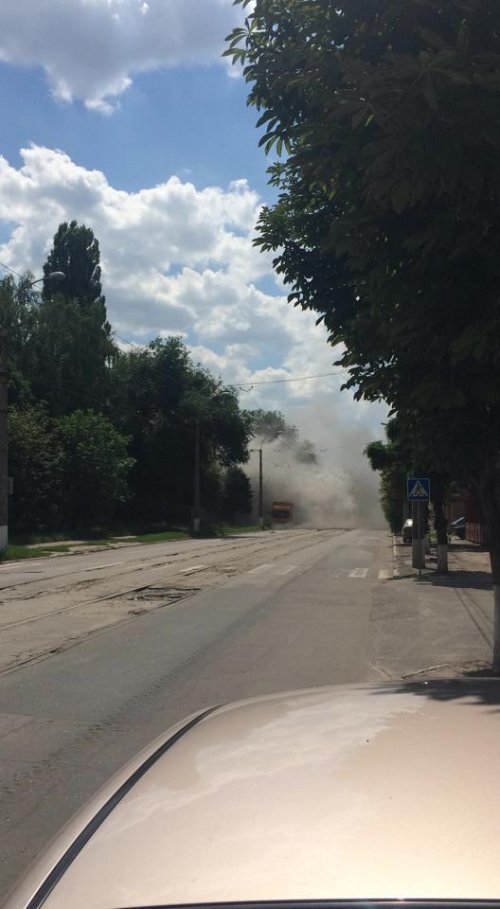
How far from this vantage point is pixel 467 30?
506 centimetres

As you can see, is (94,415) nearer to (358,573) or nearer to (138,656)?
(358,573)

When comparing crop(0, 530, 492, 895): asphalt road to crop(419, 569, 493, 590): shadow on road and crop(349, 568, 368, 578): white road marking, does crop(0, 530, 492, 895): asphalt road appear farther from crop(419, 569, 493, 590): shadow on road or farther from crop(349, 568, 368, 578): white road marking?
crop(419, 569, 493, 590): shadow on road

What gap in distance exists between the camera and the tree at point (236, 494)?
83062 mm

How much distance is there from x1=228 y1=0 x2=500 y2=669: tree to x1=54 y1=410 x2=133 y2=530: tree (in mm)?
39958

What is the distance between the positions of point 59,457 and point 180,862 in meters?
44.8

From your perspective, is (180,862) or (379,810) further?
(379,810)

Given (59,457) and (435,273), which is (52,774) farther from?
(59,457)

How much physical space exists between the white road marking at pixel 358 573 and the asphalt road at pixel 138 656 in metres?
1.17

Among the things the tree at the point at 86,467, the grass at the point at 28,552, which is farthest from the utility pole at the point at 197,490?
the grass at the point at 28,552

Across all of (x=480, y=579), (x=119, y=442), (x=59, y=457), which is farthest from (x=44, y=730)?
(x=119, y=442)

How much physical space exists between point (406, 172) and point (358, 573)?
776 inches

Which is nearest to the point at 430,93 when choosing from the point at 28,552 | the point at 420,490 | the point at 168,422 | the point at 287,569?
the point at 420,490

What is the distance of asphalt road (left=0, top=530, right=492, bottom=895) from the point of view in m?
5.86

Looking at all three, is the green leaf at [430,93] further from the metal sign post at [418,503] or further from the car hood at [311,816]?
the metal sign post at [418,503]
